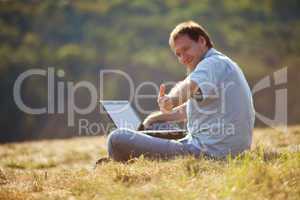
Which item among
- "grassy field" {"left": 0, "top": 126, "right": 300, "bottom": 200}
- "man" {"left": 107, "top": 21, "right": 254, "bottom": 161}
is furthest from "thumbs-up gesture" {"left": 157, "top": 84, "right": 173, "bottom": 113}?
"grassy field" {"left": 0, "top": 126, "right": 300, "bottom": 200}

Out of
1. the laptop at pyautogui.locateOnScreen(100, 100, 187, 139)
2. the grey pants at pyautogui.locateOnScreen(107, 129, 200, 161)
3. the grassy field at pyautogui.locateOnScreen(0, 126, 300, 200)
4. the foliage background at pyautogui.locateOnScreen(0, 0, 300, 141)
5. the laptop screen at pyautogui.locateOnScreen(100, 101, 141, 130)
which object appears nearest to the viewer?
the grassy field at pyautogui.locateOnScreen(0, 126, 300, 200)

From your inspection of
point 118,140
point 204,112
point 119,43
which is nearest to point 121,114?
point 118,140

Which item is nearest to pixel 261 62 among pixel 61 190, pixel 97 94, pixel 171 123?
pixel 97 94

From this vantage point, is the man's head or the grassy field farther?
the man's head

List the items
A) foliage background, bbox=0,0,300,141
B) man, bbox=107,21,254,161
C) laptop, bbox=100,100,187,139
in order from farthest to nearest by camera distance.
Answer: foliage background, bbox=0,0,300,141 < laptop, bbox=100,100,187,139 < man, bbox=107,21,254,161

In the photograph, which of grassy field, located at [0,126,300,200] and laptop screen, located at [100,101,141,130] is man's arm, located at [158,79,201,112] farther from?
laptop screen, located at [100,101,141,130]

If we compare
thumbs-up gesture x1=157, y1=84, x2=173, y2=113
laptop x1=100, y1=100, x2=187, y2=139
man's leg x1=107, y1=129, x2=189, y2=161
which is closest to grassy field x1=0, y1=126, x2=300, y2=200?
man's leg x1=107, y1=129, x2=189, y2=161

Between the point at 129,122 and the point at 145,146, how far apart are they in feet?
2.72

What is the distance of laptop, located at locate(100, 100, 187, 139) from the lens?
581 centimetres

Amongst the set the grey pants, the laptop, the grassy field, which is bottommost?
the grassy field

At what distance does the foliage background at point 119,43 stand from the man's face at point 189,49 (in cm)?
1103

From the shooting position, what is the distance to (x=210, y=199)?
401cm

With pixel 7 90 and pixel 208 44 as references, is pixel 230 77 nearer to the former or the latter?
pixel 208 44

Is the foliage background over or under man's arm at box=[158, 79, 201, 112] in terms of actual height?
over
